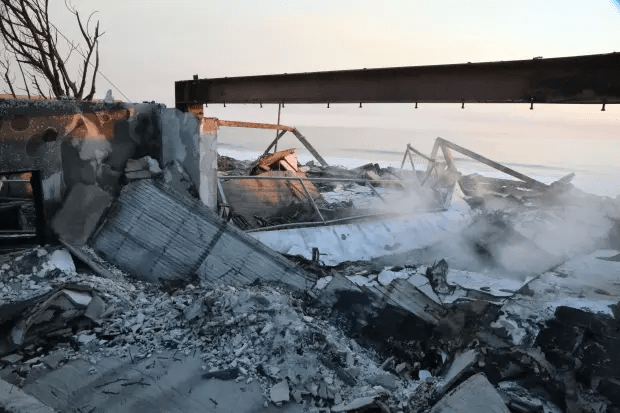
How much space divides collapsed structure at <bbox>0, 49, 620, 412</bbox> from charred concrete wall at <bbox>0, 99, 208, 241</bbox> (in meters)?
0.02

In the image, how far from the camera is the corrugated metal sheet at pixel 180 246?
4.85 m

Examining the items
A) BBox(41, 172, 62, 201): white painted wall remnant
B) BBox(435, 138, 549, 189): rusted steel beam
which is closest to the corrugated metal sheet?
BBox(41, 172, 62, 201): white painted wall remnant

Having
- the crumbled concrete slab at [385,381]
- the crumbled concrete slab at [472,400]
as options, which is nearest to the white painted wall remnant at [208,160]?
the crumbled concrete slab at [385,381]

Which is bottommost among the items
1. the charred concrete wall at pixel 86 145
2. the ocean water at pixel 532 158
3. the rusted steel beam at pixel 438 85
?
the ocean water at pixel 532 158

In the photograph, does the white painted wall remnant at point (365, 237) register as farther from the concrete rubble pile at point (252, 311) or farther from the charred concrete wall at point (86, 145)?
the charred concrete wall at point (86, 145)

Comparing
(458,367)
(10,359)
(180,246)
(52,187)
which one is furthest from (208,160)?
(458,367)

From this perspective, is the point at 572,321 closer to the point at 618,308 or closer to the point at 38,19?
the point at 618,308

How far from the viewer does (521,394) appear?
136 inches

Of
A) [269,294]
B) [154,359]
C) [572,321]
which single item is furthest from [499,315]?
[154,359]

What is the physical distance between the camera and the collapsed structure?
3.14m

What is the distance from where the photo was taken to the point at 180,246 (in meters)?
4.94

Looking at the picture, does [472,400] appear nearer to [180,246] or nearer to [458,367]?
[458,367]

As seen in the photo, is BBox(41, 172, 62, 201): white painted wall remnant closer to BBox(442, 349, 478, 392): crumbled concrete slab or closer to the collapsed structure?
the collapsed structure

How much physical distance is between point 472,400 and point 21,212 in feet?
22.0
